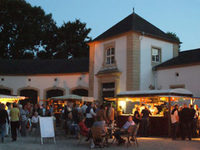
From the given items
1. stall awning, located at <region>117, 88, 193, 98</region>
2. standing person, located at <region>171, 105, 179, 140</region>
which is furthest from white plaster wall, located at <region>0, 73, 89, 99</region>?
standing person, located at <region>171, 105, 179, 140</region>

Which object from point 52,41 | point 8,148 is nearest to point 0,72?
point 52,41

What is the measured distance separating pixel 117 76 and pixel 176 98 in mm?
6586

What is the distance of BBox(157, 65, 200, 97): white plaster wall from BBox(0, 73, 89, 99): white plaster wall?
22.5ft

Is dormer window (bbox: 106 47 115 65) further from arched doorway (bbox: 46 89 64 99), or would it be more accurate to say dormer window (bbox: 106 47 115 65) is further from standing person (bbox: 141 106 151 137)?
standing person (bbox: 141 106 151 137)

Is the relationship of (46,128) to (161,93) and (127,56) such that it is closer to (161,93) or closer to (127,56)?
(161,93)

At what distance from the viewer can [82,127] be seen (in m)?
11.1

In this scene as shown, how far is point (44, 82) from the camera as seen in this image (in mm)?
28156

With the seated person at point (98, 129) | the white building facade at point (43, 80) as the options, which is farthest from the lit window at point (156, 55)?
the seated person at point (98, 129)

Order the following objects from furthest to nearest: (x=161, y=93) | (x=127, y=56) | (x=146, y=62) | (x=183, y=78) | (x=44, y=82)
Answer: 1. (x=44, y=82)
2. (x=146, y=62)
3. (x=127, y=56)
4. (x=183, y=78)
5. (x=161, y=93)

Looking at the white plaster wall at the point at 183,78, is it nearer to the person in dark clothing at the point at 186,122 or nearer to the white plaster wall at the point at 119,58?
the white plaster wall at the point at 119,58

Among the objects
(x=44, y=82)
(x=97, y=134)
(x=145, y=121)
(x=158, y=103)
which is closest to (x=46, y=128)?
(x=97, y=134)

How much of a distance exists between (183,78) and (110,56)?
18.3 ft

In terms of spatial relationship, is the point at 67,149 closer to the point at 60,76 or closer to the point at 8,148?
the point at 8,148

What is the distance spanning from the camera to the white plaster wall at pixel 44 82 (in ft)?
86.8
